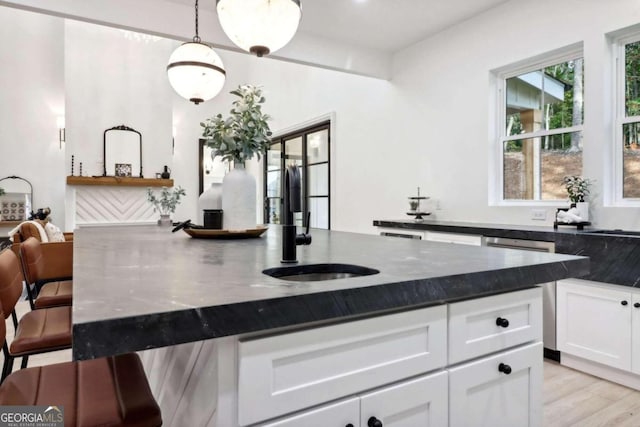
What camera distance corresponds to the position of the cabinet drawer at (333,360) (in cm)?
73

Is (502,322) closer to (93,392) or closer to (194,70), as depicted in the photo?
(93,392)

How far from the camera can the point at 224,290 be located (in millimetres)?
772

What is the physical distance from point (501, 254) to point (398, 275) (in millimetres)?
548

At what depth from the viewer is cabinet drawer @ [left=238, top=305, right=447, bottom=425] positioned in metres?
0.73

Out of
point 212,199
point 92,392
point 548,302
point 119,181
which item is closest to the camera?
point 92,392

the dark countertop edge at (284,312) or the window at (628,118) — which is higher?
the window at (628,118)

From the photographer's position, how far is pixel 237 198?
6.42 ft

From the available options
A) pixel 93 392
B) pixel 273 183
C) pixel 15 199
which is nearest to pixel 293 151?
pixel 273 183

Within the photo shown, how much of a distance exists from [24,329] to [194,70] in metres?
1.69

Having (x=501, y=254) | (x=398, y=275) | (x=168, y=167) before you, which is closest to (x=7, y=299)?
(x=398, y=275)

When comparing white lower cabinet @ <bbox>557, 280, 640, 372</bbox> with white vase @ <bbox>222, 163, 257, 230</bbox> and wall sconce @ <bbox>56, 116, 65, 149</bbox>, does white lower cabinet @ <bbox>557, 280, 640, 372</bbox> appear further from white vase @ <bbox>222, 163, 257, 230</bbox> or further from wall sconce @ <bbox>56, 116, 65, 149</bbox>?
wall sconce @ <bbox>56, 116, 65, 149</bbox>

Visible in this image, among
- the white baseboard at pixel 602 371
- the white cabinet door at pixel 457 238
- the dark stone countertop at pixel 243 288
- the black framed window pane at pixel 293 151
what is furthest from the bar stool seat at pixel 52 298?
the black framed window pane at pixel 293 151

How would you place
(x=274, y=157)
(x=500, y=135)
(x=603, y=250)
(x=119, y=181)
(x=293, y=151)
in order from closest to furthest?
1. (x=603, y=250)
2. (x=500, y=135)
3. (x=119, y=181)
4. (x=293, y=151)
5. (x=274, y=157)

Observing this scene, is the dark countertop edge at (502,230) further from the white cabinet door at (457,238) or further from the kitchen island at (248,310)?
the kitchen island at (248,310)
